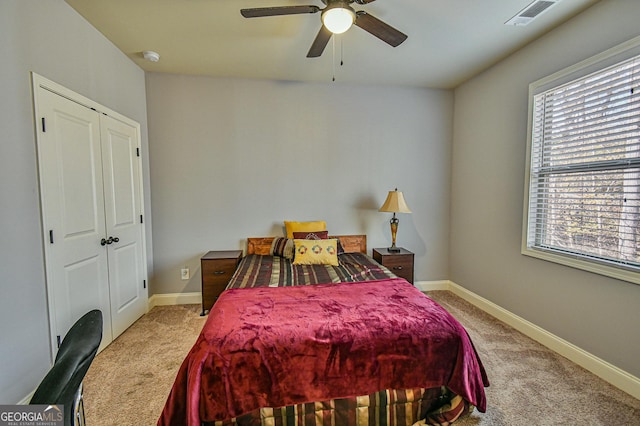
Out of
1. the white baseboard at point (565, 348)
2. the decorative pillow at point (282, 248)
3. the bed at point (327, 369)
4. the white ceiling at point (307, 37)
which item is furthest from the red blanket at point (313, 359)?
the white ceiling at point (307, 37)

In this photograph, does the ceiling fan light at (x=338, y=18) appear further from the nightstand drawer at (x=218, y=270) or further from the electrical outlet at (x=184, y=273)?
the electrical outlet at (x=184, y=273)

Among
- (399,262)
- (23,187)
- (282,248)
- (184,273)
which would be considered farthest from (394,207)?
(23,187)

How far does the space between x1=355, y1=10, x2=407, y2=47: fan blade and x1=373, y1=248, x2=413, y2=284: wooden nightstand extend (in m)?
2.22

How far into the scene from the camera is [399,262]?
131 inches

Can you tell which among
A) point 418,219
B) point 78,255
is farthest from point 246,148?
point 418,219

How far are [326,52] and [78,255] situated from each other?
2826 millimetres

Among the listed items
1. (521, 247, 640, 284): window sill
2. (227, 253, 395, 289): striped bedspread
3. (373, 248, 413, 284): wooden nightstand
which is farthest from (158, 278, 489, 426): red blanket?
(373, 248, 413, 284): wooden nightstand

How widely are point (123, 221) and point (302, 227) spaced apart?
6.18 ft

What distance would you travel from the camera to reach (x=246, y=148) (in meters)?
3.43

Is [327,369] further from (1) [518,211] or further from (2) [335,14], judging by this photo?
(1) [518,211]

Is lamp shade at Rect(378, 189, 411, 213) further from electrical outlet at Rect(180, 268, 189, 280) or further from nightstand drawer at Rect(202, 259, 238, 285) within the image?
electrical outlet at Rect(180, 268, 189, 280)

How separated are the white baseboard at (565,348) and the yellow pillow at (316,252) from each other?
72.5 inches

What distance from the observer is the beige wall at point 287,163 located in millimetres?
3316

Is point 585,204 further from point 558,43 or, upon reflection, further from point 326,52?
point 326,52
